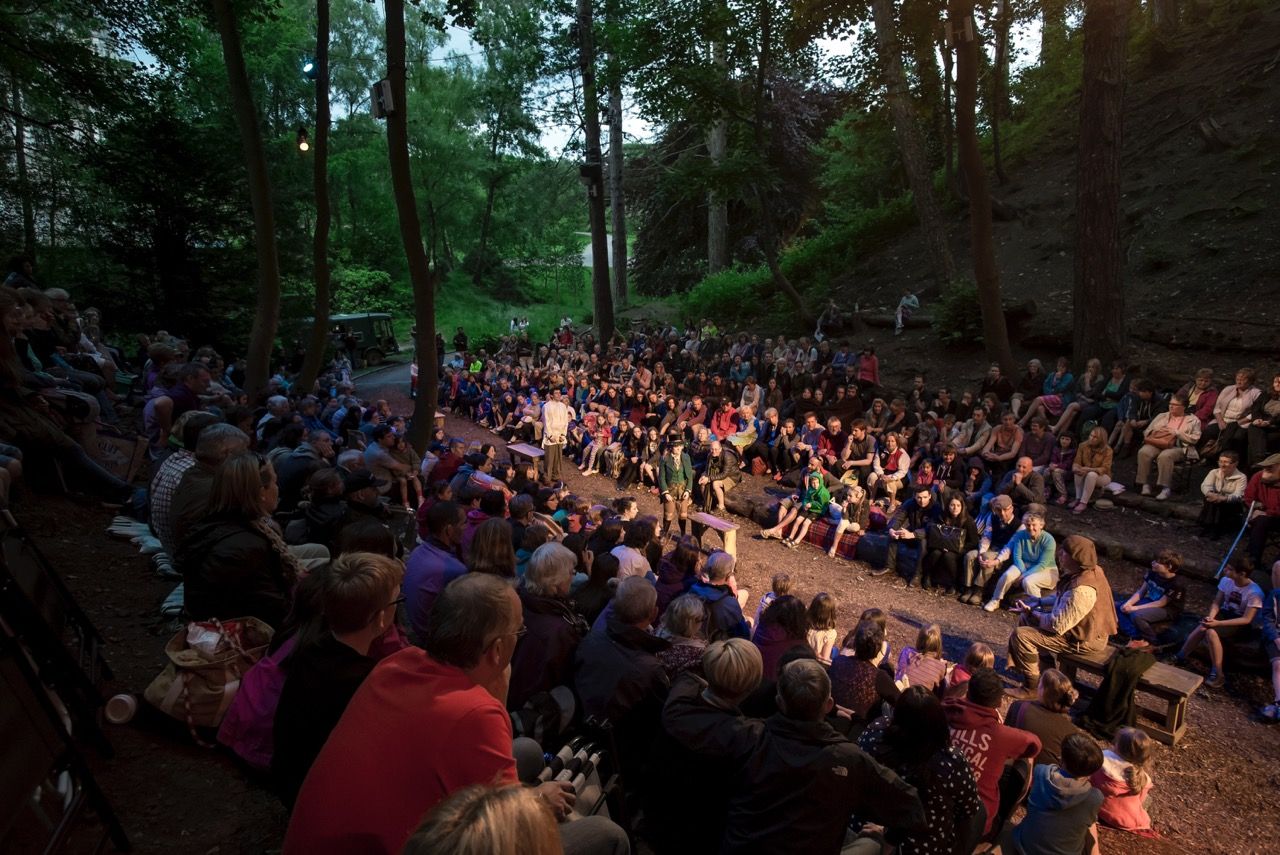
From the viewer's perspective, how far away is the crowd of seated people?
5.70 ft

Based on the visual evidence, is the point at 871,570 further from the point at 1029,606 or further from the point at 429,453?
the point at 429,453

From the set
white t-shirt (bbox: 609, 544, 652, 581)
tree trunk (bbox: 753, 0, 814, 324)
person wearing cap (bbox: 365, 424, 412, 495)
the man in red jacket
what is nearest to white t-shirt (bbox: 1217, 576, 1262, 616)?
the man in red jacket

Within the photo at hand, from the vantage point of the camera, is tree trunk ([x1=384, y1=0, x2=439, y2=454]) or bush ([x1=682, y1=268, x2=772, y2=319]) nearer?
tree trunk ([x1=384, y1=0, x2=439, y2=454])

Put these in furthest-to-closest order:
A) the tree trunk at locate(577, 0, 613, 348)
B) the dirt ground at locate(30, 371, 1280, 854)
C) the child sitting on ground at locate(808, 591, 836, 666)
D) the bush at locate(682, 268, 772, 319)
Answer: the bush at locate(682, 268, 772, 319), the tree trunk at locate(577, 0, 613, 348), the child sitting on ground at locate(808, 591, 836, 666), the dirt ground at locate(30, 371, 1280, 854)

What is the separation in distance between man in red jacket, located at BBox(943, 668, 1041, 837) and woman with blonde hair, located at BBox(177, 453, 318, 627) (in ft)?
11.0

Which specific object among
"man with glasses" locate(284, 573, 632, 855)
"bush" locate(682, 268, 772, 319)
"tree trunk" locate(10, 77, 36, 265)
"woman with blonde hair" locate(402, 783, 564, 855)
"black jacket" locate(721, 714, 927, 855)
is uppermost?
"tree trunk" locate(10, 77, 36, 265)

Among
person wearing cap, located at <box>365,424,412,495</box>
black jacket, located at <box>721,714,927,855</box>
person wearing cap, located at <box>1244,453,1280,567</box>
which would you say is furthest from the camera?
person wearing cap, located at <box>365,424,412,495</box>

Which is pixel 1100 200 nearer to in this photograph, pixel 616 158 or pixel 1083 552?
pixel 1083 552

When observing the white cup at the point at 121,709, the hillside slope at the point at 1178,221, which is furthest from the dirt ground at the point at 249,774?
the hillside slope at the point at 1178,221

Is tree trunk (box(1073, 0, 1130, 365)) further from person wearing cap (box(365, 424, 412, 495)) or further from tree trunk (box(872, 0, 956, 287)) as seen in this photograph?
person wearing cap (box(365, 424, 412, 495))

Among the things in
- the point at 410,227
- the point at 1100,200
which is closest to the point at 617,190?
the point at 1100,200

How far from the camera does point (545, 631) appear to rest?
344cm

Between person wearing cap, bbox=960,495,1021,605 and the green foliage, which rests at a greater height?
the green foliage

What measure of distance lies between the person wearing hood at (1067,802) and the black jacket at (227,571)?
3.80m
